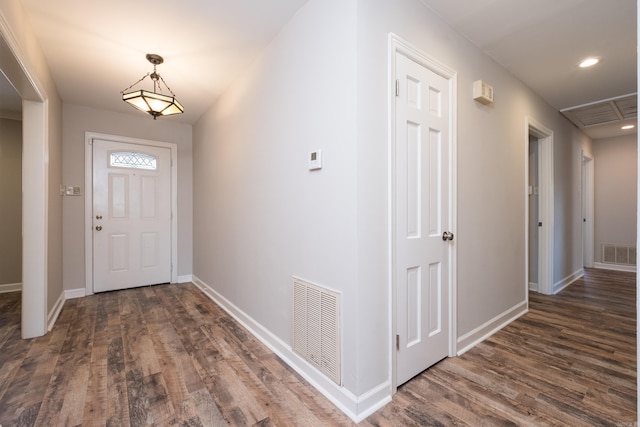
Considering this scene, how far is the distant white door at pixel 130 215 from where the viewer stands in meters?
3.90

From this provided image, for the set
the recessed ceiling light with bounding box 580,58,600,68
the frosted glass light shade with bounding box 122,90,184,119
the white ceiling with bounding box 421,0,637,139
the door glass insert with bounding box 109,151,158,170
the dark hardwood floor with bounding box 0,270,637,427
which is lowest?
the dark hardwood floor with bounding box 0,270,637,427

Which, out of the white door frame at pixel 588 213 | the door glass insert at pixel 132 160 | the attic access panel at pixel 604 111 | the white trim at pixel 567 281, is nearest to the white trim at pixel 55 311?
the door glass insert at pixel 132 160

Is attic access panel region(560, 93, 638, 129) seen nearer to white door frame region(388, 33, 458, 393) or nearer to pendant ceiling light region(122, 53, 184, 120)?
white door frame region(388, 33, 458, 393)

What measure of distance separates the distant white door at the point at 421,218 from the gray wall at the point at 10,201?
5175 mm

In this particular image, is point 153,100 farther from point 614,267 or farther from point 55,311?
point 614,267

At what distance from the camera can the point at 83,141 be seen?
3781mm

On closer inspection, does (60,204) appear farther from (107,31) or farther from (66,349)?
(107,31)

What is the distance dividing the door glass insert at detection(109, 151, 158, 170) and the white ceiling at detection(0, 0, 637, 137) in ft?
3.43

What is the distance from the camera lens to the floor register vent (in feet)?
16.7

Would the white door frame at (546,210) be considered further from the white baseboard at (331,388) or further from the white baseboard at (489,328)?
the white baseboard at (331,388)

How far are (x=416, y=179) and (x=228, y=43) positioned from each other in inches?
75.8

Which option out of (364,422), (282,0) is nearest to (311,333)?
(364,422)

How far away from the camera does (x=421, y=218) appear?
1.91 meters

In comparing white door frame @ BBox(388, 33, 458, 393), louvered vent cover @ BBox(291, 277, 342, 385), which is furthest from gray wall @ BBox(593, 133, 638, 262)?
louvered vent cover @ BBox(291, 277, 342, 385)
